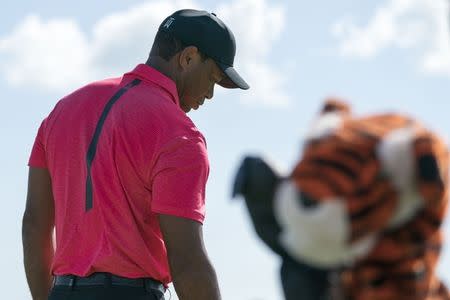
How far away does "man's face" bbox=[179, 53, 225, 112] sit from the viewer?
5.29 m

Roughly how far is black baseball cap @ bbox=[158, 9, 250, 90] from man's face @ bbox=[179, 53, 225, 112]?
32 mm

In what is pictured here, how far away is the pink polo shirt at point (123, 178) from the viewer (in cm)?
477

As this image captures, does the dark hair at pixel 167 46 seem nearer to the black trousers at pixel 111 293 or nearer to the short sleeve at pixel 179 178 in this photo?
Result: the short sleeve at pixel 179 178

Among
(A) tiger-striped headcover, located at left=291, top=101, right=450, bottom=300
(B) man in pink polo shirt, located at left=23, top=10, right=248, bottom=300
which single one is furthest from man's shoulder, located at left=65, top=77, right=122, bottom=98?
(A) tiger-striped headcover, located at left=291, top=101, right=450, bottom=300

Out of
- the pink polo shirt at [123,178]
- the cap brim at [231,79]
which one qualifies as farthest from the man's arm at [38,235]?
the cap brim at [231,79]

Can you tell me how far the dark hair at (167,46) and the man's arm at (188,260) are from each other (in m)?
0.79

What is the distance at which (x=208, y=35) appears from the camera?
532 cm

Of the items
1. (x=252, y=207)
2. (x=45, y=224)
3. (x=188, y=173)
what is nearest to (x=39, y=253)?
(x=45, y=224)

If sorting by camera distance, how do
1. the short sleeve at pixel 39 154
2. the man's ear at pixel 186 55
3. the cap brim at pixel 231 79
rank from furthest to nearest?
the cap brim at pixel 231 79, the man's ear at pixel 186 55, the short sleeve at pixel 39 154

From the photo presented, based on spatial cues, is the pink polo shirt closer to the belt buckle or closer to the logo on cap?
the belt buckle

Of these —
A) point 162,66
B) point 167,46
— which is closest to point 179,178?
point 162,66

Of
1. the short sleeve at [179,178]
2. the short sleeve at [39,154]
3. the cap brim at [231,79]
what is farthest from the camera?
the cap brim at [231,79]

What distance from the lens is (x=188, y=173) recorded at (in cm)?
478

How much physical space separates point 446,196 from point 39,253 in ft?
8.77
